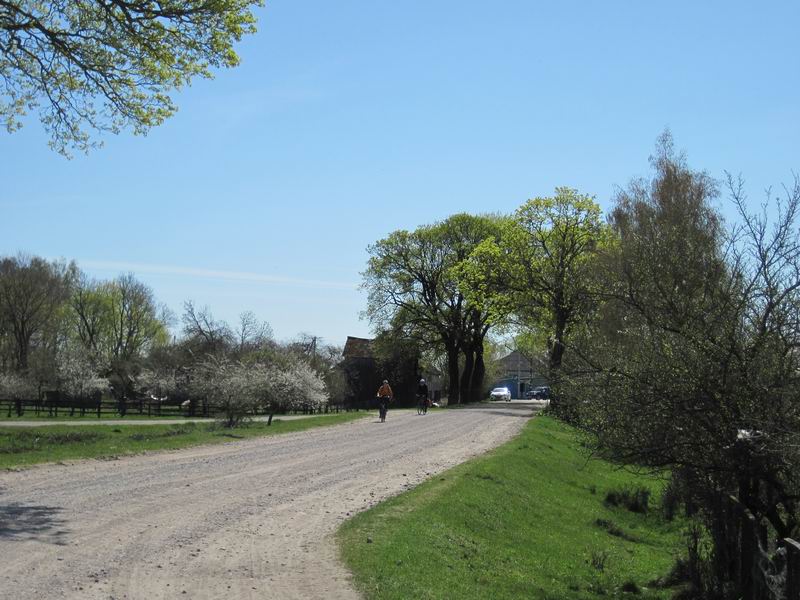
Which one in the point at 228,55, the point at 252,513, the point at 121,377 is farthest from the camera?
the point at 121,377

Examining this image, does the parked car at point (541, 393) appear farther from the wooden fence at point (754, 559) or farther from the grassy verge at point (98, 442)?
the grassy verge at point (98, 442)

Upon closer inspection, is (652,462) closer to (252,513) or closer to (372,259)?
(252,513)

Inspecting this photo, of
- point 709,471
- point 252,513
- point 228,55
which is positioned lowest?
point 252,513

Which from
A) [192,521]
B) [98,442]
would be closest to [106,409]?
[98,442]

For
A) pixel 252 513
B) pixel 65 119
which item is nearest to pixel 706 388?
pixel 252 513

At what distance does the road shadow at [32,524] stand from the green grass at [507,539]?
3445 millimetres

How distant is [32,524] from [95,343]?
263 ft

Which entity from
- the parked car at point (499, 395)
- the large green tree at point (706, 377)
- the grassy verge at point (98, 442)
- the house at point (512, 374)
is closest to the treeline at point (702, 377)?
the large green tree at point (706, 377)

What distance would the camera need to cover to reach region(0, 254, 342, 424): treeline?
63.0 meters

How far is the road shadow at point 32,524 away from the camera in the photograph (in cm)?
897

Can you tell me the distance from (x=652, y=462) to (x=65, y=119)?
13.7m

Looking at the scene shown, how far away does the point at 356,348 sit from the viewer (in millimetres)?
83312

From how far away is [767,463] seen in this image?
9.05 m

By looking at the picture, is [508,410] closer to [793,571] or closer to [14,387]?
[14,387]
